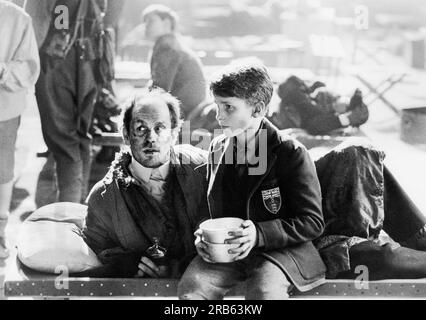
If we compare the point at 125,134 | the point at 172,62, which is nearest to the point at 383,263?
the point at 125,134

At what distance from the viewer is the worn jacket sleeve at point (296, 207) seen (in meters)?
2.97

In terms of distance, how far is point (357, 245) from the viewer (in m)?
3.14

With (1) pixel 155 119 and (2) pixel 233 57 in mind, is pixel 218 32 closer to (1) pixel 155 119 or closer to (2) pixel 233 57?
(2) pixel 233 57

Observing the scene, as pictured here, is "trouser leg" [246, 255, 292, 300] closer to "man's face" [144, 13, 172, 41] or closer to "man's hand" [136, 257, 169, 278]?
"man's hand" [136, 257, 169, 278]

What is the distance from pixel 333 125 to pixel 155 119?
1.28 m

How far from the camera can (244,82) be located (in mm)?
2986

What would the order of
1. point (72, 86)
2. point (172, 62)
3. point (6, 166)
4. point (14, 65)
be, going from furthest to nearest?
point (172, 62) → point (72, 86) → point (6, 166) → point (14, 65)

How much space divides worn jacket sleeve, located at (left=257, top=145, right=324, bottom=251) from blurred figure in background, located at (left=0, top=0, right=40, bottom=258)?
1.06 meters

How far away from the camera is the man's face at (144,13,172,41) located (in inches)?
161

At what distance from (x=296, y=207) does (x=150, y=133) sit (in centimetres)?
54

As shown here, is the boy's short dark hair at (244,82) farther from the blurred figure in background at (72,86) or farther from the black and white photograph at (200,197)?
the blurred figure in background at (72,86)

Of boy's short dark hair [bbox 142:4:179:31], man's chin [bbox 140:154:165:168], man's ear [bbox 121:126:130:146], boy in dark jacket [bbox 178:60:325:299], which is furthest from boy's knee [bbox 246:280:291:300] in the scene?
boy's short dark hair [bbox 142:4:179:31]

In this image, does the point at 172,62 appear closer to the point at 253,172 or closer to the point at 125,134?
the point at 125,134

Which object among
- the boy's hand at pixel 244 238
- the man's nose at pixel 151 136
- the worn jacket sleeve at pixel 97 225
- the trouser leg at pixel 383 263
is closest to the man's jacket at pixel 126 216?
the worn jacket sleeve at pixel 97 225
